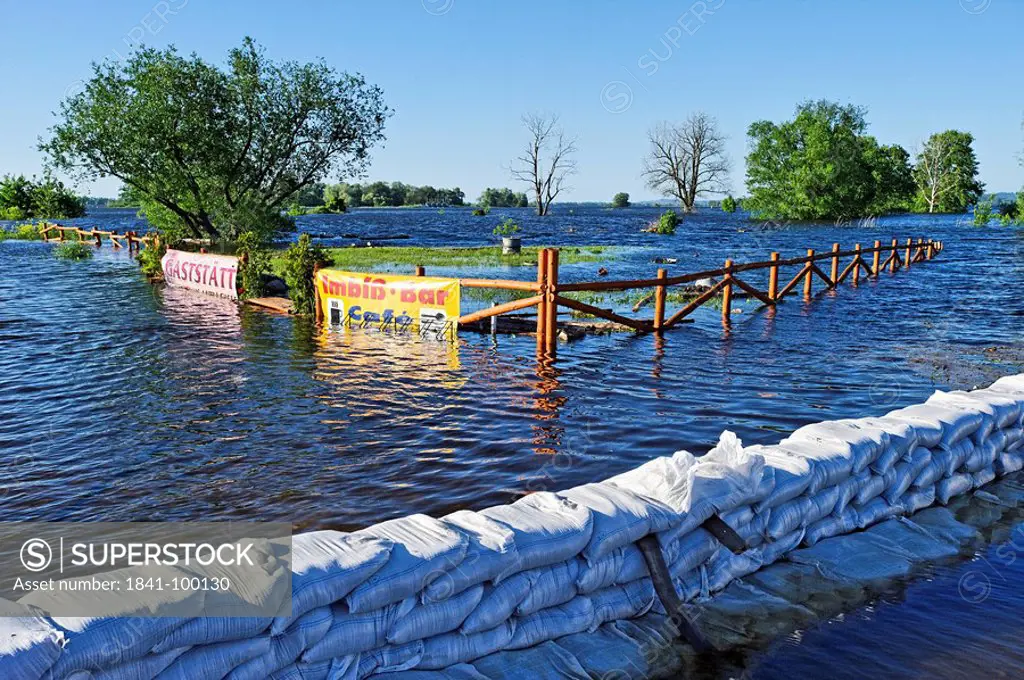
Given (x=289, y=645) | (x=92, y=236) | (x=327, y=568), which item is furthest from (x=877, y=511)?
(x=92, y=236)

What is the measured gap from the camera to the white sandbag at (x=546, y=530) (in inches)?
175

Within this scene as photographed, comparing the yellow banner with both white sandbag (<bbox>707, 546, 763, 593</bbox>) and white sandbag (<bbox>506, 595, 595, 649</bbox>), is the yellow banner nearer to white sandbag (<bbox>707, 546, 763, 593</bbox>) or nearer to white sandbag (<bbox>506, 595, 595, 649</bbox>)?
white sandbag (<bbox>707, 546, 763, 593</bbox>)

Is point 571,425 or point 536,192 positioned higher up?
point 536,192

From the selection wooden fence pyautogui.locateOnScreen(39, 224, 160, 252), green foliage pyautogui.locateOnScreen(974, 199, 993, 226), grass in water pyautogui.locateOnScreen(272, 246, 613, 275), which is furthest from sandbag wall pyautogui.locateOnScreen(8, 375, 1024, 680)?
green foliage pyautogui.locateOnScreen(974, 199, 993, 226)

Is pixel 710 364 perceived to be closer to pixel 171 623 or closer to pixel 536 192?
pixel 171 623

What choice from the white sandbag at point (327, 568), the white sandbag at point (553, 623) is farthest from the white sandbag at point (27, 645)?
the white sandbag at point (553, 623)

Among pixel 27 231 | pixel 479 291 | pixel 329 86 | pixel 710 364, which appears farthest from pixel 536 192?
pixel 710 364

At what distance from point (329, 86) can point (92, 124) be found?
30.5 ft

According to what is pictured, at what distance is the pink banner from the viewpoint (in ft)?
69.5

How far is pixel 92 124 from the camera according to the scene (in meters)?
28.2

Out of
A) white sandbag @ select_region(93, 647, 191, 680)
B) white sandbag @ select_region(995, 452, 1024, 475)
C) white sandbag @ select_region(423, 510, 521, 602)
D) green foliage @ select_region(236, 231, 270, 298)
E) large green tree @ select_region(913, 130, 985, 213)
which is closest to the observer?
white sandbag @ select_region(93, 647, 191, 680)

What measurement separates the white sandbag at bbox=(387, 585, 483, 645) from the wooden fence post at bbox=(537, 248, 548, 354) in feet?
30.9

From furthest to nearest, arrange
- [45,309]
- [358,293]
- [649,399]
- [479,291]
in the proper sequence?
[479,291], [45,309], [358,293], [649,399]

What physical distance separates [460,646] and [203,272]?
20923 mm
